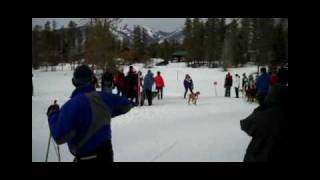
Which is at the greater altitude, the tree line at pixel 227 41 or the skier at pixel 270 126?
the tree line at pixel 227 41

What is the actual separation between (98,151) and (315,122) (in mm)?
2014

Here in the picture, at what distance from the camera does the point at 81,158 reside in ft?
13.2

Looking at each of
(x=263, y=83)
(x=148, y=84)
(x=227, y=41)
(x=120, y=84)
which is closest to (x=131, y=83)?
(x=120, y=84)

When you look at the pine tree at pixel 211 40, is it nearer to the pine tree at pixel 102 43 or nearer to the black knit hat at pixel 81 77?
the pine tree at pixel 102 43

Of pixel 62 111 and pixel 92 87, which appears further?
pixel 92 87

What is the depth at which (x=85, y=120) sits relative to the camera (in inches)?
153

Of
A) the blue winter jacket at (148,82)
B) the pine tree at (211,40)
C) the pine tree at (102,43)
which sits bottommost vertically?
the blue winter jacket at (148,82)

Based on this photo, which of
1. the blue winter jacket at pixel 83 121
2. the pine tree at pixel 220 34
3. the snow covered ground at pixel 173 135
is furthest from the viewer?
the pine tree at pixel 220 34

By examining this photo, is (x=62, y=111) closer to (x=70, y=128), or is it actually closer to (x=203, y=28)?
(x=70, y=128)

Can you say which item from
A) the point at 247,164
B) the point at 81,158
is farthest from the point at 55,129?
the point at 247,164

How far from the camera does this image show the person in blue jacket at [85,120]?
12.3ft

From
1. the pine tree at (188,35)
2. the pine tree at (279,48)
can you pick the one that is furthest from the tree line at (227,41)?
the pine tree at (279,48)

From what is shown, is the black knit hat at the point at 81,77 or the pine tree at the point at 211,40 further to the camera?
the pine tree at the point at 211,40
